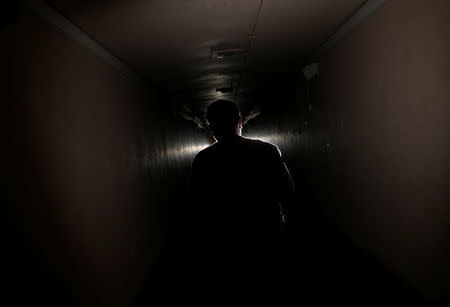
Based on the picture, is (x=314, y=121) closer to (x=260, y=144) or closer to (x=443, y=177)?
(x=443, y=177)

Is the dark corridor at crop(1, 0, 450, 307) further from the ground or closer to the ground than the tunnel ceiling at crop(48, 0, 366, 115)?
closer to the ground

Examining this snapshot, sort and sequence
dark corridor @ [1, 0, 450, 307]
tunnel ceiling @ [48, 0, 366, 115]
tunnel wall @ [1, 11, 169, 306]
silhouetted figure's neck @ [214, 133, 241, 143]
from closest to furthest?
1. tunnel wall @ [1, 11, 169, 306]
2. dark corridor @ [1, 0, 450, 307]
3. silhouetted figure's neck @ [214, 133, 241, 143]
4. tunnel ceiling @ [48, 0, 366, 115]

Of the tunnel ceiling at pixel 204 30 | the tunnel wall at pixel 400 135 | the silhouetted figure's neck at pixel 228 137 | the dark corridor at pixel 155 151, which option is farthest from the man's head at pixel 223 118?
the tunnel wall at pixel 400 135

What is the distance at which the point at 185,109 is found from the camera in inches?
253

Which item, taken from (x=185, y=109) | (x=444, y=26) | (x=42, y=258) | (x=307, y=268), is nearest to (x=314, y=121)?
(x=307, y=268)

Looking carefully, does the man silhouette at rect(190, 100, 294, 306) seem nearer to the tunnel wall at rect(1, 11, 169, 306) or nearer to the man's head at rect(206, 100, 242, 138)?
the man's head at rect(206, 100, 242, 138)

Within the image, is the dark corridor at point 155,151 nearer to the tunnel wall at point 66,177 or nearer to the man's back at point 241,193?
the tunnel wall at point 66,177

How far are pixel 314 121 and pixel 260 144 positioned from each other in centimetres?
245

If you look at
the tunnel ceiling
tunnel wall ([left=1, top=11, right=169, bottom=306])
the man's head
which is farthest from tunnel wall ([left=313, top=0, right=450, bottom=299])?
tunnel wall ([left=1, top=11, right=169, bottom=306])

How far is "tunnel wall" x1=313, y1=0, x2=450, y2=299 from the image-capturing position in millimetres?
1516

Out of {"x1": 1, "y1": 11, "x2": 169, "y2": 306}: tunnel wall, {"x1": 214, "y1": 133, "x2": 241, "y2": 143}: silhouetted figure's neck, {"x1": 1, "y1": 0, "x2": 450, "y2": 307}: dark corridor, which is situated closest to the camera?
{"x1": 1, "y1": 11, "x2": 169, "y2": 306}: tunnel wall

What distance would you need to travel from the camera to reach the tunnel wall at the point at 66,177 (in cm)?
120

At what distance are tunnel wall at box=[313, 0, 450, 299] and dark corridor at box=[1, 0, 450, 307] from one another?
11mm

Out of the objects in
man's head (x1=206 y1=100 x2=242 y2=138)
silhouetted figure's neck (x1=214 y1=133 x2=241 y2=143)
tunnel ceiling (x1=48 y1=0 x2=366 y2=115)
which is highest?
tunnel ceiling (x1=48 y1=0 x2=366 y2=115)
